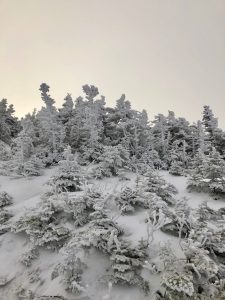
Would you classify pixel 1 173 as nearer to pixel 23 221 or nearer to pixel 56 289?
pixel 23 221

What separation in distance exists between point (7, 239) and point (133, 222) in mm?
6057

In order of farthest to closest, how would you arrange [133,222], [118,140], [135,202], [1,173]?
1. [118,140]
2. [1,173]
3. [135,202]
4. [133,222]

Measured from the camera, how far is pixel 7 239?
617 inches

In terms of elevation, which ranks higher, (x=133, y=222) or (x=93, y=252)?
(x=133, y=222)

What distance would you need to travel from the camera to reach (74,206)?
51.7 feet

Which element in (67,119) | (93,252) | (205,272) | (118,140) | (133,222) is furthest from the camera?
(67,119)

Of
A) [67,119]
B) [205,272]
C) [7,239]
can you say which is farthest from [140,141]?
[205,272]

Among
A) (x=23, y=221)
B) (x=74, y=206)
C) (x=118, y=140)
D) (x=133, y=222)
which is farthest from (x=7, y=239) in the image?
(x=118, y=140)

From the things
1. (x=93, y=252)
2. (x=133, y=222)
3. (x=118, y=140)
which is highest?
(x=118, y=140)

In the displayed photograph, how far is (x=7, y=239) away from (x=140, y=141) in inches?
660

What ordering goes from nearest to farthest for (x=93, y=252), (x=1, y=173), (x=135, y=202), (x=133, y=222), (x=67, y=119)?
1. (x=93, y=252)
2. (x=133, y=222)
3. (x=135, y=202)
4. (x=1, y=173)
5. (x=67, y=119)

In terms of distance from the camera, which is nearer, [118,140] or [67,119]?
[118,140]

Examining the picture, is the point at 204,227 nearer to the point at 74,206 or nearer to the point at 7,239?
the point at 74,206

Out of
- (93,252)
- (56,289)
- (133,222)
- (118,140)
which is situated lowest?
(56,289)
